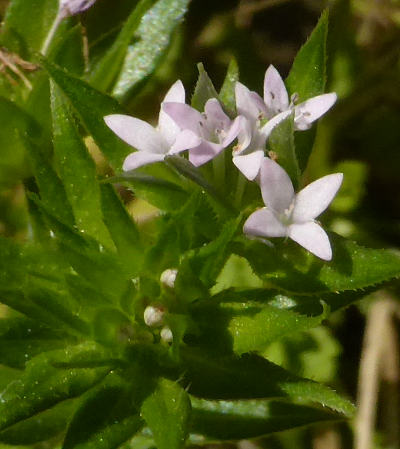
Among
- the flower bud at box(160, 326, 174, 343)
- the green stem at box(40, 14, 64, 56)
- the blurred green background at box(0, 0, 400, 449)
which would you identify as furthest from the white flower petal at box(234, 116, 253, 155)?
the blurred green background at box(0, 0, 400, 449)

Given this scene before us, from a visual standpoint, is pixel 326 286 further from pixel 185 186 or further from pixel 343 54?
pixel 343 54

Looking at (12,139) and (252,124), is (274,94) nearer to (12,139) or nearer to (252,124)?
(252,124)

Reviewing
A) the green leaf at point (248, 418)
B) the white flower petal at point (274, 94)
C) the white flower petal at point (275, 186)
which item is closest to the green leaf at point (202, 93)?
the white flower petal at point (274, 94)

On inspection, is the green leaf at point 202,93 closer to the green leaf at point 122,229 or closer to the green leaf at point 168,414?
the green leaf at point 122,229

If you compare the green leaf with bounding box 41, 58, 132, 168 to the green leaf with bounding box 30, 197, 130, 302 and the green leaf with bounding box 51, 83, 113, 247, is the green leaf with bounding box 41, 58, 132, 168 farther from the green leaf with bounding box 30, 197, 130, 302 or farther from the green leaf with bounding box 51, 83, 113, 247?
the green leaf with bounding box 30, 197, 130, 302

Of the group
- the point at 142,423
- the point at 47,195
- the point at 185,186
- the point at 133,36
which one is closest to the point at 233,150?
the point at 185,186
